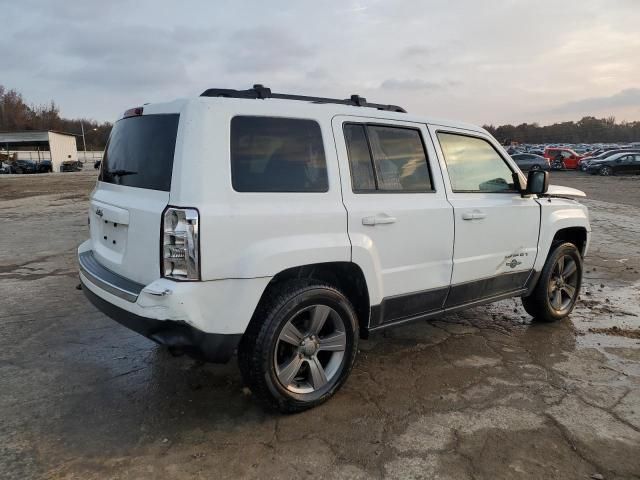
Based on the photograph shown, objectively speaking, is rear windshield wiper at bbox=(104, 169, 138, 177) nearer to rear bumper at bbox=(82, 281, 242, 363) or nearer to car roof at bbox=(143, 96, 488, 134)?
car roof at bbox=(143, 96, 488, 134)

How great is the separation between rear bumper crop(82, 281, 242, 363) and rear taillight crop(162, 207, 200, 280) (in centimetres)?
27

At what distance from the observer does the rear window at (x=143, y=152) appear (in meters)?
2.87

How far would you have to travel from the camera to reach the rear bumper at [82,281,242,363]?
2.68m

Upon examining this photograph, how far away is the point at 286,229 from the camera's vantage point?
289 centimetres

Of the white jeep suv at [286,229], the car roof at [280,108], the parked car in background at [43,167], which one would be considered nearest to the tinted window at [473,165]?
the white jeep suv at [286,229]

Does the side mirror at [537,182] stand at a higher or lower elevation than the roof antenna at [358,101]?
lower

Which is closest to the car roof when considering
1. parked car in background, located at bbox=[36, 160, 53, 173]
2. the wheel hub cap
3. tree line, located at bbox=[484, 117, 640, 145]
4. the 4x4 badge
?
the wheel hub cap

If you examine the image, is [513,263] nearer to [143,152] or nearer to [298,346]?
[298,346]

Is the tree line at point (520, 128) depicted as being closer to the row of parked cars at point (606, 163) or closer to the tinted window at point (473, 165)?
the row of parked cars at point (606, 163)

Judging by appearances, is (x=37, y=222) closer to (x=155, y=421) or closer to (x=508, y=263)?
(x=155, y=421)

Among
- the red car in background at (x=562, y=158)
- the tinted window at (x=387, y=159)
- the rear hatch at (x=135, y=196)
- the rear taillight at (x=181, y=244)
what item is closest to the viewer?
the rear taillight at (x=181, y=244)

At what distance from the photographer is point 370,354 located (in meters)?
4.16

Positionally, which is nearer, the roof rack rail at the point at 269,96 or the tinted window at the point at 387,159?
the roof rack rail at the point at 269,96

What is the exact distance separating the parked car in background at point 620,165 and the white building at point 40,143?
196 feet
